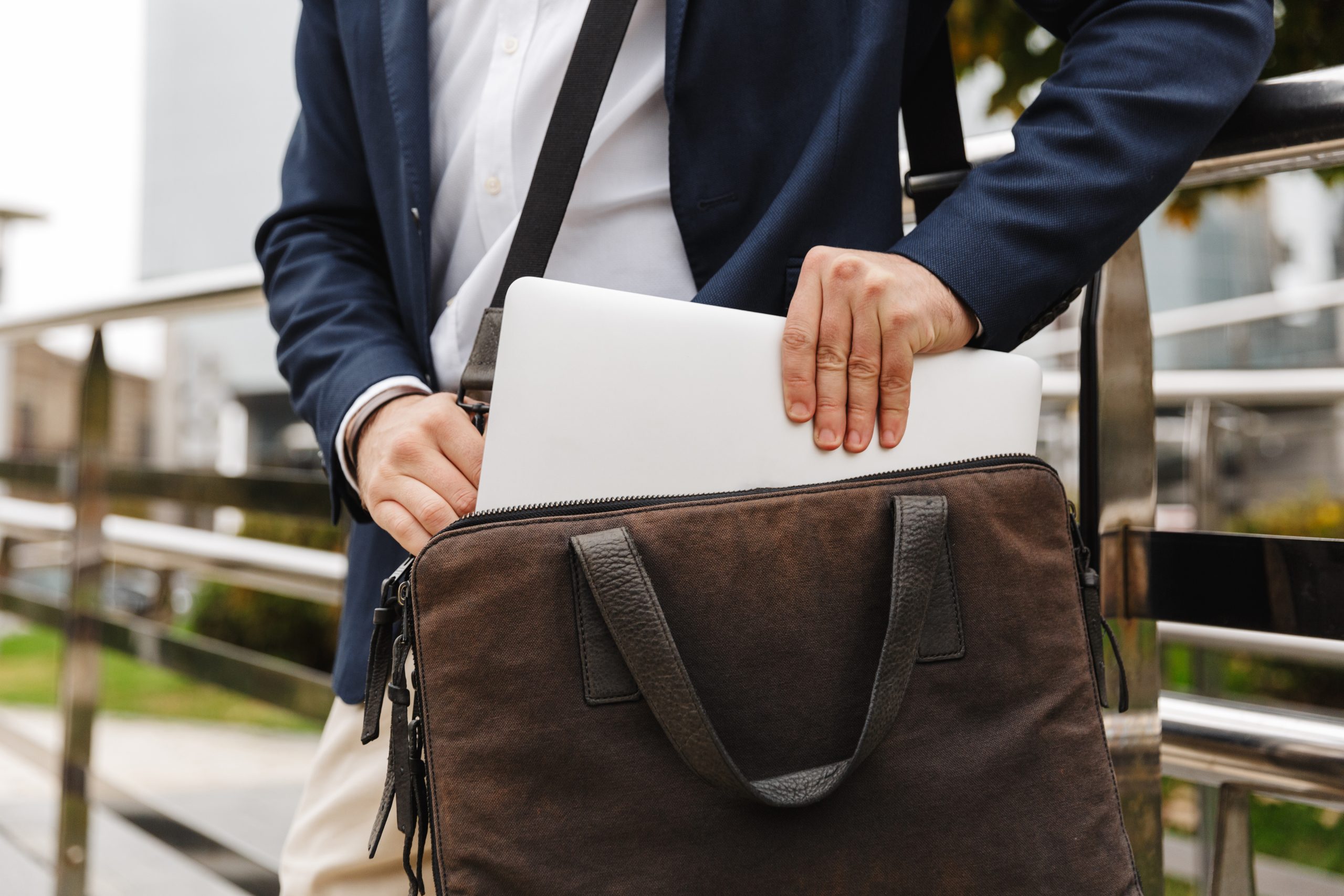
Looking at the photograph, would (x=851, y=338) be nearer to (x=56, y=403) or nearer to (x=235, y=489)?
(x=235, y=489)

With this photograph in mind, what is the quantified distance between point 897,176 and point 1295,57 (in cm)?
231

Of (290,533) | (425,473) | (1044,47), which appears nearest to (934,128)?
(425,473)

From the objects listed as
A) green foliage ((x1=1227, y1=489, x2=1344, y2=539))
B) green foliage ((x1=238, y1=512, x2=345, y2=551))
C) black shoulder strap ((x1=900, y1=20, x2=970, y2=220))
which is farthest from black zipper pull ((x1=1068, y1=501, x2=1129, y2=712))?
green foliage ((x1=238, y1=512, x2=345, y2=551))

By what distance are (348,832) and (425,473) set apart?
0.41 metres

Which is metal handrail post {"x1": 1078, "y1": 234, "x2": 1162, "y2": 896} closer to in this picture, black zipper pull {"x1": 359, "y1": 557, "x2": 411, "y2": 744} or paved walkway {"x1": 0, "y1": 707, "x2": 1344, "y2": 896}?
black zipper pull {"x1": 359, "y1": 557, "x2": 411, "y2": 744}

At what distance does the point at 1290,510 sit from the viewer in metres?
3.81

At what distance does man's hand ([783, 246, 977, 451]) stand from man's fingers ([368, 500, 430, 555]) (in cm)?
29

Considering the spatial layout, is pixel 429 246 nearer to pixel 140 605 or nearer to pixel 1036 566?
pixel 1036 566

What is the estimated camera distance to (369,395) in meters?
0.83

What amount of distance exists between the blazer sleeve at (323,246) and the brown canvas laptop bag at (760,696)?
30 cm

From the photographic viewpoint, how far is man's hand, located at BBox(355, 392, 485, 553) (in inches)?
27.7

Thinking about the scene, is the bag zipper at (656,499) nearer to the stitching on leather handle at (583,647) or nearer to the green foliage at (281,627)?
the stitching on leather handle at (583,647)

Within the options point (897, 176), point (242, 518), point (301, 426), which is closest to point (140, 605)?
point (301, 426)

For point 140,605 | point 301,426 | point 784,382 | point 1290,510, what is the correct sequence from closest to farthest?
point 784,382 < point 1290,510 < point 301,426 < point 140,605
